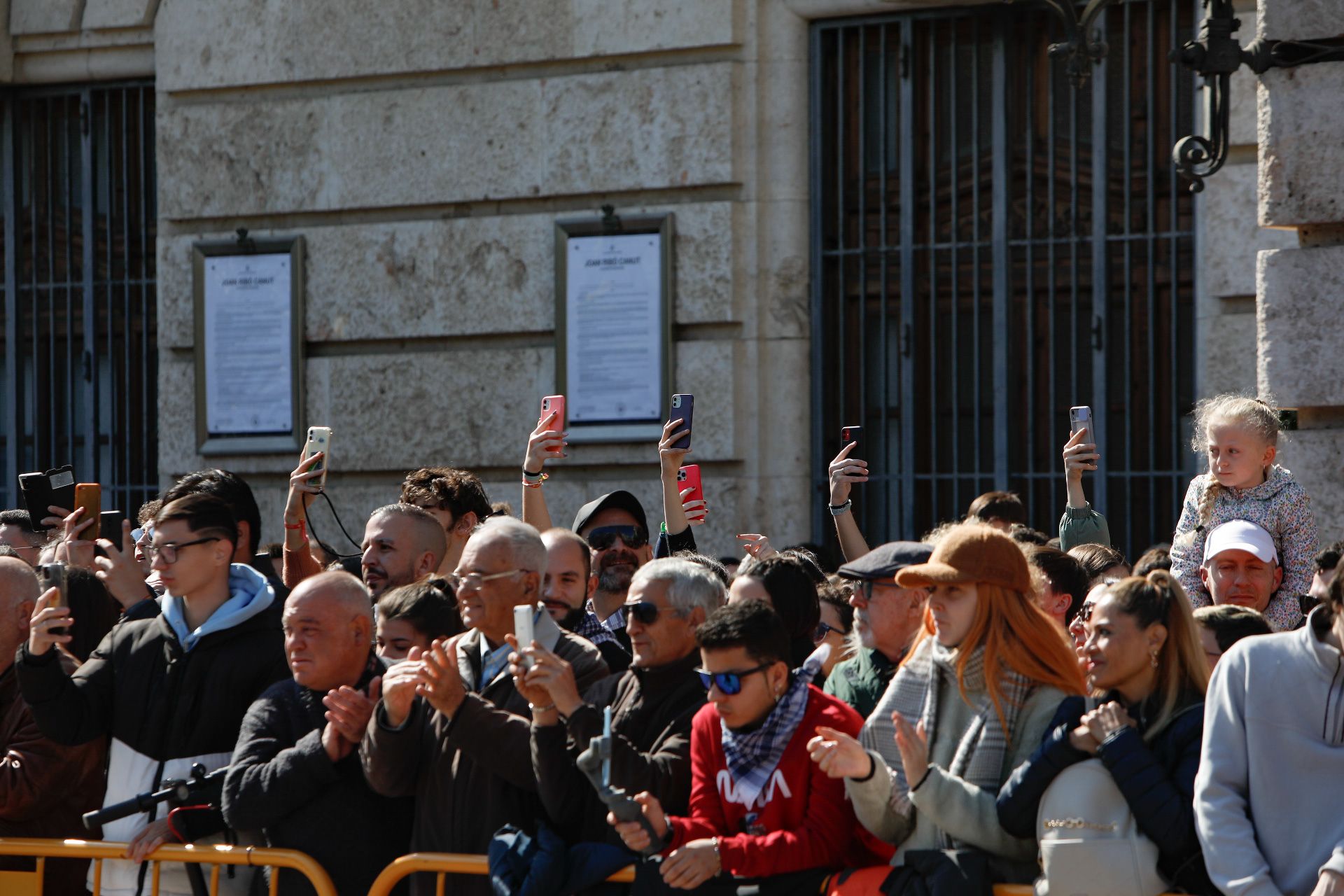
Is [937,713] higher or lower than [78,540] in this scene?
lower

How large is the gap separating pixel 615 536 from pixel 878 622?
210 centimetres

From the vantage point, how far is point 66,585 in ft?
20.2

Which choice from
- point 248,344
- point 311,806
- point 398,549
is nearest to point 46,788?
point 311,806

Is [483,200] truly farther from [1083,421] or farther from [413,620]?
[413,620]

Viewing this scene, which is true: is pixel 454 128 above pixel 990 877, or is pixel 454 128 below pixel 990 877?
above

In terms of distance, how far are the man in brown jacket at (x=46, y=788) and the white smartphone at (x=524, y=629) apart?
1.86 meters

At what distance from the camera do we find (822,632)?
20.4 feet

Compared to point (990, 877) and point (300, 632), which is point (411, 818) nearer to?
point (300, 632)

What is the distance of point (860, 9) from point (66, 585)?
16.1 ft

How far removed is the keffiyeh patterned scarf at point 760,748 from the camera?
4539mm

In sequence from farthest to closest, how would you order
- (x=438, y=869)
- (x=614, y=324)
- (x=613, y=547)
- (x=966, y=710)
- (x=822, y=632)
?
(x=614, y=324) → (x=613, y=547) → (x=822, y=632) → (x=438, y=869) → (x=966, y=710)

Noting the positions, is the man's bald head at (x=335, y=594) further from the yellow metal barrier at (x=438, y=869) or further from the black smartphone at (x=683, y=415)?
the black smartphone at (x=683, y=415)

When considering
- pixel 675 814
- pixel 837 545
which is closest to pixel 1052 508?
pixel 837 545

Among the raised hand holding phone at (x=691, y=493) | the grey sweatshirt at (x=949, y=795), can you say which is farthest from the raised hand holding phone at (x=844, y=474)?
the grey sweatshirt at (x=949, y=795)
